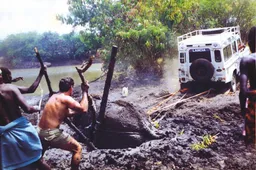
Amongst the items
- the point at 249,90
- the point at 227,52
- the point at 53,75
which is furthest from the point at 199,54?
the point at 53,75

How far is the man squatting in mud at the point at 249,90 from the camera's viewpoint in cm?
274

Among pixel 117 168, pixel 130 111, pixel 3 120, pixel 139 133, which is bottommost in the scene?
pixel 117 168

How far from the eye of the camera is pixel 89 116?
16.5 feet

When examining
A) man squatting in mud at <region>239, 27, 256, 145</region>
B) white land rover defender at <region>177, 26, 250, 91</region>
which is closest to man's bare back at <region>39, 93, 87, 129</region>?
man squatting in mud at <region>239, 27, 256, 145</region>

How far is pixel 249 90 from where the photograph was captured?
277 centimetres

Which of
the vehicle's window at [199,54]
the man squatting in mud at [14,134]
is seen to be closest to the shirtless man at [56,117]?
the man squatting in mud at [14,134]

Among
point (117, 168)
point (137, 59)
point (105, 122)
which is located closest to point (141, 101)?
point (137, 59)

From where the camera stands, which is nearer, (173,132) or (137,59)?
(173,132)

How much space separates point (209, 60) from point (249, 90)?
508 centimetres

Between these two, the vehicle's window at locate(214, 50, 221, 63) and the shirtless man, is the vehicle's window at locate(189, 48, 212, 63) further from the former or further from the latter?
the shirtless man

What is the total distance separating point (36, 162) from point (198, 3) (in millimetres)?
10930

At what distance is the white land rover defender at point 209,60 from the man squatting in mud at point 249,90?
4.69 m

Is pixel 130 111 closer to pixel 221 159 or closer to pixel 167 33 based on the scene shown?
pixel 221 159

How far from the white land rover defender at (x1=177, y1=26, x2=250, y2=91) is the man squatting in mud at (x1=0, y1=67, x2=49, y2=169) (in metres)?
5.42
